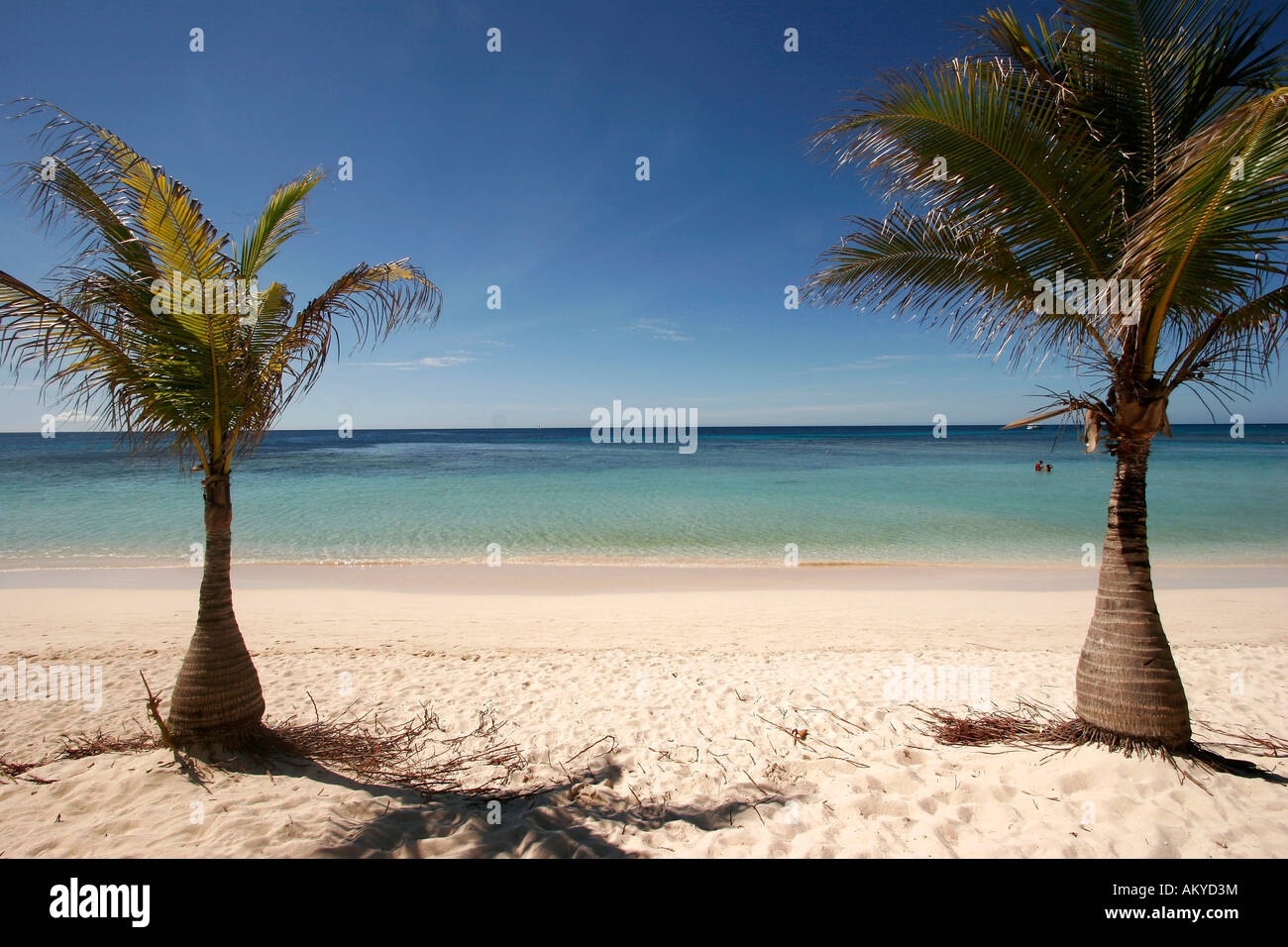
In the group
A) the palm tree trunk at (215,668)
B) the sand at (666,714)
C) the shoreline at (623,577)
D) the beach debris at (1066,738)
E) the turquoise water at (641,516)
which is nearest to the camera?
the sand at (666,714)

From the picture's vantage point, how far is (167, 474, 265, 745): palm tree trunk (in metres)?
4.08

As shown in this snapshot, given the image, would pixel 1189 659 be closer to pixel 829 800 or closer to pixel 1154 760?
pixel 1154 760

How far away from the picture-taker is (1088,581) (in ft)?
42.0

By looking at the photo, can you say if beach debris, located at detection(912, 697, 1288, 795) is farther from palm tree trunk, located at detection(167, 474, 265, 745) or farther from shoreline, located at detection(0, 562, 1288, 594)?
shoreline, located at detection(0, 562, 1288, 594)

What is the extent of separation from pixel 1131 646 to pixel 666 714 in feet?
12.9

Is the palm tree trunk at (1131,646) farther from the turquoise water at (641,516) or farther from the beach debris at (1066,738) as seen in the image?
the turquoise water at (641,516)

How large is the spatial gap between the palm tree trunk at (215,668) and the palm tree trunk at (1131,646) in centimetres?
647

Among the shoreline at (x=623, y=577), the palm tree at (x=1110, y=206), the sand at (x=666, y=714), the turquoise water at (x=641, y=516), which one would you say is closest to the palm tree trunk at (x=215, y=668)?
the sand at (x=666, y=714)

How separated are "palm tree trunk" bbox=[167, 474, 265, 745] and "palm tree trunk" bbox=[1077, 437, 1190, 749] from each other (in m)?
6.47

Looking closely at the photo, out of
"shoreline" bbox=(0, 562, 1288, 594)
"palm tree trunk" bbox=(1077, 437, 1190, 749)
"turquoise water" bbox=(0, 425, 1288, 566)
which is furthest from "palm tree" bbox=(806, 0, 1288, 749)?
"shoreline" bbox=(0, 562, 1288, 594)

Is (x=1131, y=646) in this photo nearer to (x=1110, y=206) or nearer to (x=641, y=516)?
(x=1110, y=206)

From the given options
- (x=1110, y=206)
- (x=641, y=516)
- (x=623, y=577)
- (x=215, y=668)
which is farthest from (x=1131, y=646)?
(x=641, y=516)

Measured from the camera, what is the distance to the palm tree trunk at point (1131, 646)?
387 cm

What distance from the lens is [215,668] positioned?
13.6 ft
